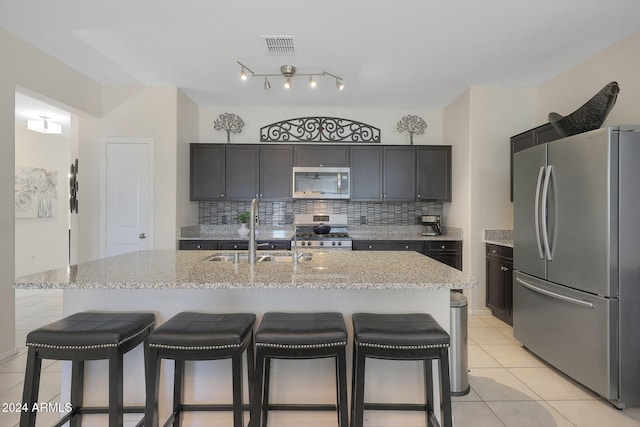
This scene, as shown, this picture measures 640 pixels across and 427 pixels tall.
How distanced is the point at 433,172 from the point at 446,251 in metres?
1.11

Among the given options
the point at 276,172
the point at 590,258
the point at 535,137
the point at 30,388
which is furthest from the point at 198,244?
the point at 535,137

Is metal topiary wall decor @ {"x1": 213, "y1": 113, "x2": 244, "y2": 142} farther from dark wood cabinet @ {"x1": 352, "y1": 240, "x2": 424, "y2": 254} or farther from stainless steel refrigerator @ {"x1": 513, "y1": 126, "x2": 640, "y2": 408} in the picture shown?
stainless steel refrigerator @ {"x1": 513, "y1": 126, "x2": 640, "y2": 408}

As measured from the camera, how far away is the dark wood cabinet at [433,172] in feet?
15.1

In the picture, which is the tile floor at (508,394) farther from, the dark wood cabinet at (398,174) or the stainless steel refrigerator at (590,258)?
the dark wood cabinet at (398,174)

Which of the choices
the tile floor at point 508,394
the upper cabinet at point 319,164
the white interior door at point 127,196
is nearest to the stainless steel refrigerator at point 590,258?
the tile floor at point 508,394

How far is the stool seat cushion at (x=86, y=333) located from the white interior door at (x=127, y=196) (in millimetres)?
2602

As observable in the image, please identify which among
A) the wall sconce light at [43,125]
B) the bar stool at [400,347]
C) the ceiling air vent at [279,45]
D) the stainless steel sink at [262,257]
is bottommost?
the bar stool at [400,347]

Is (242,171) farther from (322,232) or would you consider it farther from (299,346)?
(299,346)

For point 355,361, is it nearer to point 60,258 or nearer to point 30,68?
point 30,68

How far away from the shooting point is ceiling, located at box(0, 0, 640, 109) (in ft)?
8.09

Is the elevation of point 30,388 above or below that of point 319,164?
below

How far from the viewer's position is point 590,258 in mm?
2188

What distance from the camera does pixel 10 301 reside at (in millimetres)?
2812

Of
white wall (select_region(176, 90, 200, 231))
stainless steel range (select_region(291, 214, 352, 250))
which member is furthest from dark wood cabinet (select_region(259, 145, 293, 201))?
white wall (select_region(176, 90, 200, 231))
